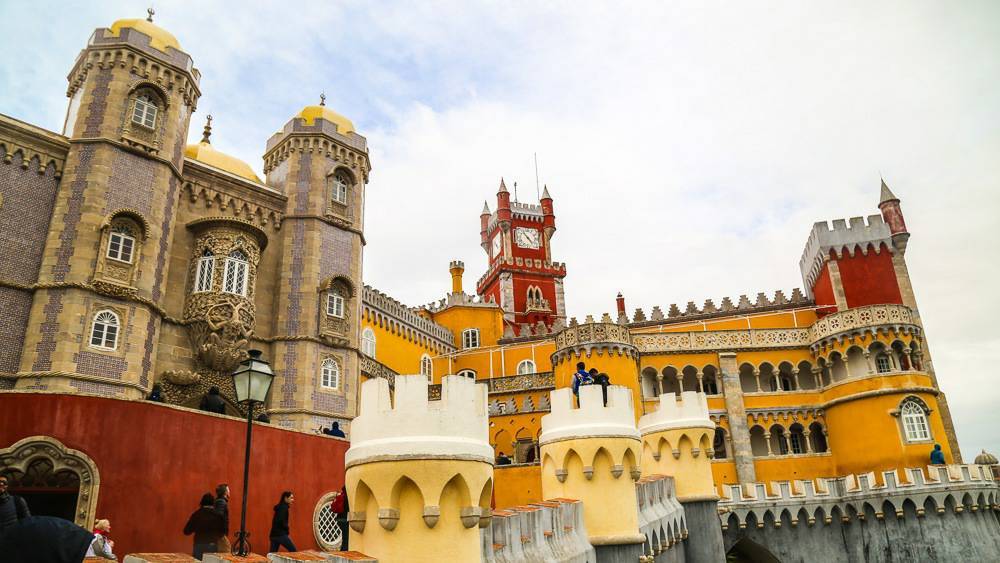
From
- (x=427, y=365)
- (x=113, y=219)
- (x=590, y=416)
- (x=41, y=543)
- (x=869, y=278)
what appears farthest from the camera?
(x=427, y=365)

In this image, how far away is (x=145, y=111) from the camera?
21.4m

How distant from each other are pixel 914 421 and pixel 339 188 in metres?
27.7

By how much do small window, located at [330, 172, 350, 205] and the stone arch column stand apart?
50.4ft

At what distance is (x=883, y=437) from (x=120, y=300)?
31500mm

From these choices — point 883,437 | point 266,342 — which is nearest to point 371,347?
point 266,342

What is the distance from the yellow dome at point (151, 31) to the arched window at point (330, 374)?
11732mm

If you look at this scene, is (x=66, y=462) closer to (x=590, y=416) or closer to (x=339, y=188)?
(x=590, y=416)

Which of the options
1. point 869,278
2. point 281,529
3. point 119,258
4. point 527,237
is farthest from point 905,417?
point 527,237

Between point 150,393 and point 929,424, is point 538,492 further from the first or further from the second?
point 929,424

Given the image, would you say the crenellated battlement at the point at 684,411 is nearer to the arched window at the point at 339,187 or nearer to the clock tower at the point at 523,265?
the arched window at the point at 339,187

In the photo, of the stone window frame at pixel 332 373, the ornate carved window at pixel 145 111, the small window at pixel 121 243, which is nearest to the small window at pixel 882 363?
the stone window frame at pixel 332 373

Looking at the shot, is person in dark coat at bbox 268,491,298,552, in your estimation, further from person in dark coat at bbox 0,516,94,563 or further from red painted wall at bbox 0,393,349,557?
person in dark coat at bbox 0,516,94,563

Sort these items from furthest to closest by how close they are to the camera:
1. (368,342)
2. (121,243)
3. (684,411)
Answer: (368,342) → (121,243) → (684,411)

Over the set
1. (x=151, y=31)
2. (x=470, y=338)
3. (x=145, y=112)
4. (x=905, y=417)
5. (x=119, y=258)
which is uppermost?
(x=151, y=31)
